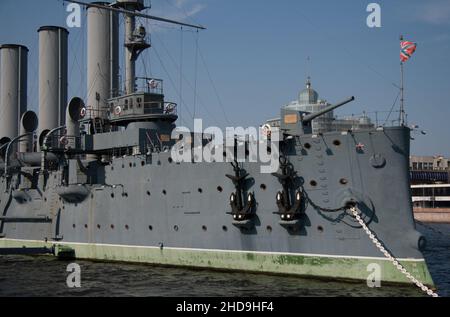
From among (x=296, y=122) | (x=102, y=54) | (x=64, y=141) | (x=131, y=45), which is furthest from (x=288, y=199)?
(x=102, y=54)

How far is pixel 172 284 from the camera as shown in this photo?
65.0 ft

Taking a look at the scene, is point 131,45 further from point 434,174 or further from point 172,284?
point 434,174

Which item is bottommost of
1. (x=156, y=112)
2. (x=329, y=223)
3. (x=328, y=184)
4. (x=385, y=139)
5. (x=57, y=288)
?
(x=57, y=288)

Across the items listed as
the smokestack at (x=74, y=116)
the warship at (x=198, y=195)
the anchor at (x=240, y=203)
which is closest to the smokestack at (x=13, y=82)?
the warship at (x=198, y=195)

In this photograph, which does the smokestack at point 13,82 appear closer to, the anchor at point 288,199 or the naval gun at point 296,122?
the naval gun at point 296,122

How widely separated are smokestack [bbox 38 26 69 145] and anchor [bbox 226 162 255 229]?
85.6ft

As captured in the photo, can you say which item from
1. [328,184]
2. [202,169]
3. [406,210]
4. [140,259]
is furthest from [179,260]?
[406,210]

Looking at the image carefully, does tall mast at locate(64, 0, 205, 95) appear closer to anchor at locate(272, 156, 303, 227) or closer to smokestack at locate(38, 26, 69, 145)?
anchor at locate(272, 156, 303, 227)

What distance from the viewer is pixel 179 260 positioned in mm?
23234

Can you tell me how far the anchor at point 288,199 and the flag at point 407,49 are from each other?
18.3 ft

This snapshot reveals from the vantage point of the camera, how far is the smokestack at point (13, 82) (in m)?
47.3

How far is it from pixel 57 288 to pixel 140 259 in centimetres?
552

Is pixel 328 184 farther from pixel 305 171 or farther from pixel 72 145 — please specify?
pixel 72 145

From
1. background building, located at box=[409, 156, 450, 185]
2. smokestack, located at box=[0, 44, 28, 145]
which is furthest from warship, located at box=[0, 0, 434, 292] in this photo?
background building, located at box=[409, 156, 450, 185]
